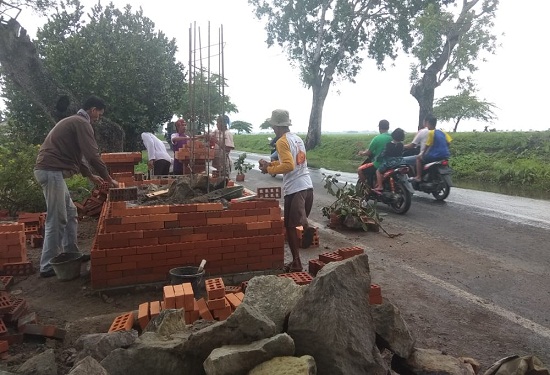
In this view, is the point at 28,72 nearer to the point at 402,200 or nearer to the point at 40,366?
the point at 402,200

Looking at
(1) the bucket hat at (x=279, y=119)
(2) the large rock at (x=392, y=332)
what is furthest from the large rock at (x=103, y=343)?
(1) the bucket hat at (x=279, y=119)

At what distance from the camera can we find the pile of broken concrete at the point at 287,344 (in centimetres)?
208

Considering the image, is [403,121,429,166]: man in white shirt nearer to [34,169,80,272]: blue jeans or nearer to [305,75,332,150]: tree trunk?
[34,169,80,272]: blue jeans

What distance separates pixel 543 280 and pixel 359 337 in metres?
2.99

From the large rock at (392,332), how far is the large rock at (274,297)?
0.51 metres

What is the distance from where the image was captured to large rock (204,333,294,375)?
2021mm

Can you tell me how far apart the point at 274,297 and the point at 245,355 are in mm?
662

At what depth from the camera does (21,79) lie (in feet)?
36.3

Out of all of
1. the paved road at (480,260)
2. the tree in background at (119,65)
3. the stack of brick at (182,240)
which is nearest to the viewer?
the paved road at (480,260)

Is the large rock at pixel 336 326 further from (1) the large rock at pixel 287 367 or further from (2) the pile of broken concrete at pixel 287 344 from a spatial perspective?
(1) the large rock at pixel 287 367

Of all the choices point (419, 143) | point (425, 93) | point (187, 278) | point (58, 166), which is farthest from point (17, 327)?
point (425, 93)

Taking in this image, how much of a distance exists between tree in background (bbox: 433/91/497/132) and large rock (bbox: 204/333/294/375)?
1218 inches

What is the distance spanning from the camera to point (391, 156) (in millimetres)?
7957

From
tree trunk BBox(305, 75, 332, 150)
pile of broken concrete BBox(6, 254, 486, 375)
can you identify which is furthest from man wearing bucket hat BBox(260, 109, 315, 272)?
tree trunk BBox(305, 75, 332, 150)
